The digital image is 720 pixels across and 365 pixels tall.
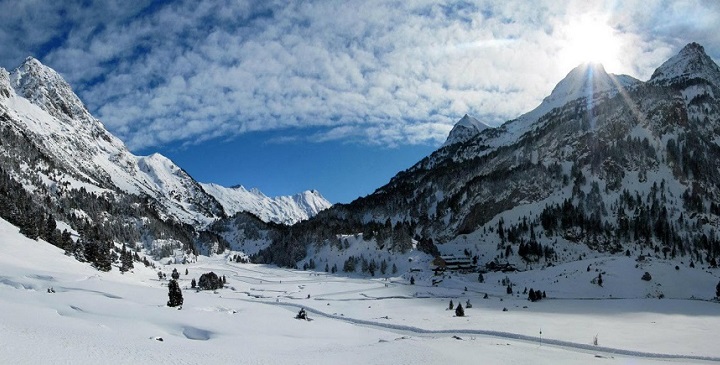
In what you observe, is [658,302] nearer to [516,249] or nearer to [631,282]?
[631,282]

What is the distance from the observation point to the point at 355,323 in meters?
58.2

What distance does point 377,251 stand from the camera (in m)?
154

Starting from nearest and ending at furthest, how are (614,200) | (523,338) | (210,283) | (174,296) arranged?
1. (523,338)
2. (174,296)
3. (210,283)
4. (614,200)

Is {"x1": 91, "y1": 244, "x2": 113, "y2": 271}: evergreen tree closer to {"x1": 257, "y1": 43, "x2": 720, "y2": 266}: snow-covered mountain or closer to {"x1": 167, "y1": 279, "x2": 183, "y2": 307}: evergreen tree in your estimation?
{"x1": 167, "y1": 279, "x2": 183, "y2": 307}: evergreen tree

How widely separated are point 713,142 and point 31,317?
210 metres

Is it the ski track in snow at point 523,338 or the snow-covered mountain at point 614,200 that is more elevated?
the snow-covered mountain at point 614,200

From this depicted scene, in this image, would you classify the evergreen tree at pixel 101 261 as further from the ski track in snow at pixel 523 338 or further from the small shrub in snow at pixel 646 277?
the small shrub in snow at pixel 646 277

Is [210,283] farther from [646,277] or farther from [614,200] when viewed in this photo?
[614,200]

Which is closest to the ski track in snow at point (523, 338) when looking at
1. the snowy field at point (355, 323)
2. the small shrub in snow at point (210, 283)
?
the snowy field at point (355, 323)

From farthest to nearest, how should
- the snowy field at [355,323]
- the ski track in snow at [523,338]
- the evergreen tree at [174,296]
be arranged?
the evergreen tree at [174,296] < the ski track in snow at [523,338] < the snowy field at [355,323]

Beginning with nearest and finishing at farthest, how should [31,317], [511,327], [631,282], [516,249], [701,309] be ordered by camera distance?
1. [31,317]
2. [511,327]
3. [701,309]
4. [631,282]
5. [516,249]

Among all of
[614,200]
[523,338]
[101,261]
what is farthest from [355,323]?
[614,200]

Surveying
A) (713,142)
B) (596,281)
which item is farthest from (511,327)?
(713,142)

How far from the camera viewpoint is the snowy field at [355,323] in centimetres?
2458
